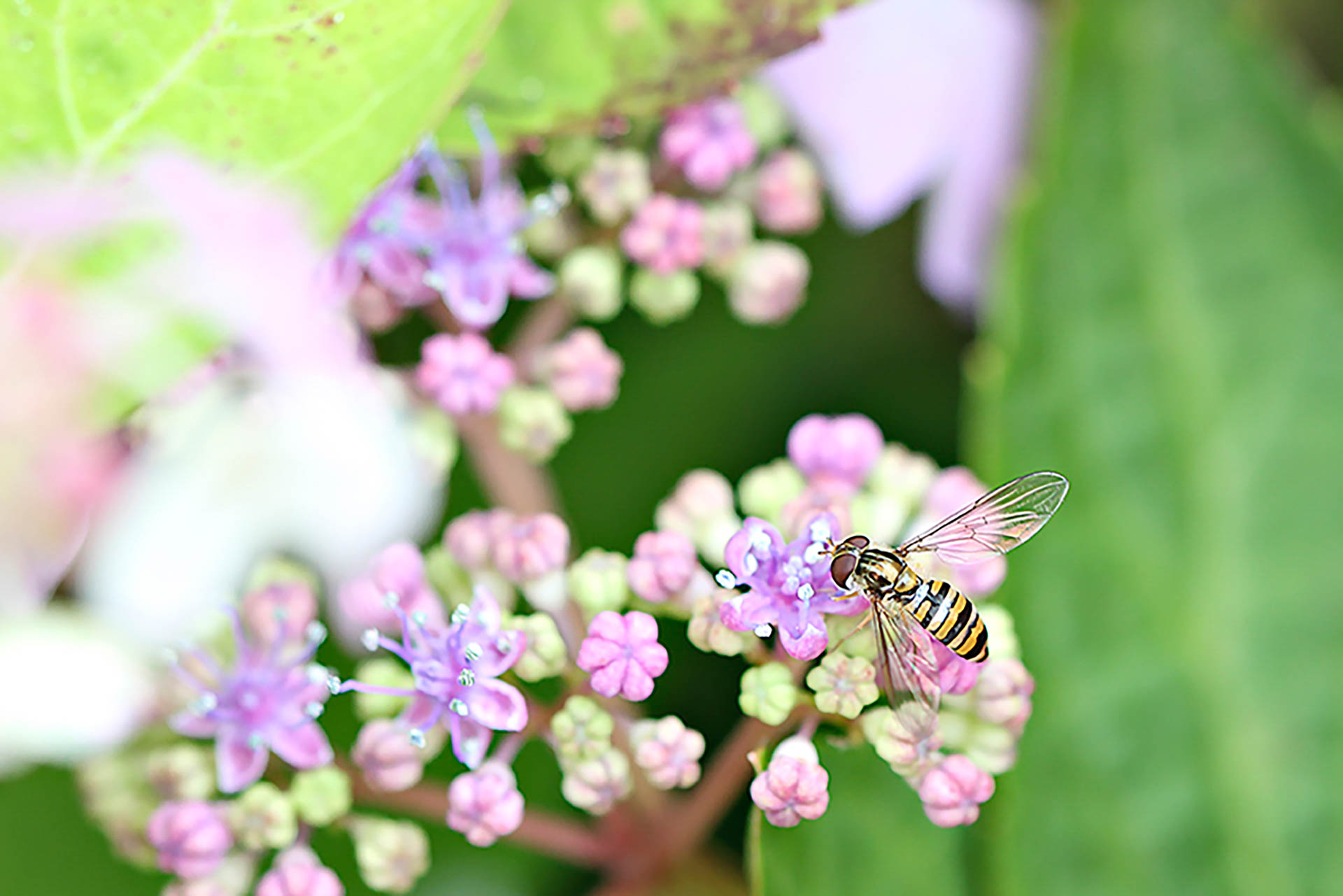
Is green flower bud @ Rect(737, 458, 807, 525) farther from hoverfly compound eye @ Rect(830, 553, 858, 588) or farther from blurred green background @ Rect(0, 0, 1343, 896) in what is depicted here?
blurred green background @ Rect(0, 0, 1343, 896)

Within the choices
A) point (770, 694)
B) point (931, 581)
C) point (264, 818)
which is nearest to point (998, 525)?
point (931, 581)

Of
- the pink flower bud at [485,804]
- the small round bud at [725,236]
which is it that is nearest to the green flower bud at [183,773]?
the pink flower bud at [485,804]

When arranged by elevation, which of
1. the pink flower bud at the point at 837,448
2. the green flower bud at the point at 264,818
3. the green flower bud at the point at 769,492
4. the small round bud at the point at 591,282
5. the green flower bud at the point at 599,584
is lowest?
the green flower bud at the point at 264,818

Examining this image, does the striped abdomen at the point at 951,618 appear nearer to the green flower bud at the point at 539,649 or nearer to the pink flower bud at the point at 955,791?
the pink flower bud at the point at 955,791

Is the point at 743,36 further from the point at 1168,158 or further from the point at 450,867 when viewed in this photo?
the point at 450,867

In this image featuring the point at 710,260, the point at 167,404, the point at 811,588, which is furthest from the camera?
the point at 710,260

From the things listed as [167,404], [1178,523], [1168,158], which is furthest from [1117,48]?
[167,404]

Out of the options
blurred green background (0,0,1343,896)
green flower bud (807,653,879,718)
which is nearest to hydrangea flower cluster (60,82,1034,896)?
green flower bud (807,653,879,718)
